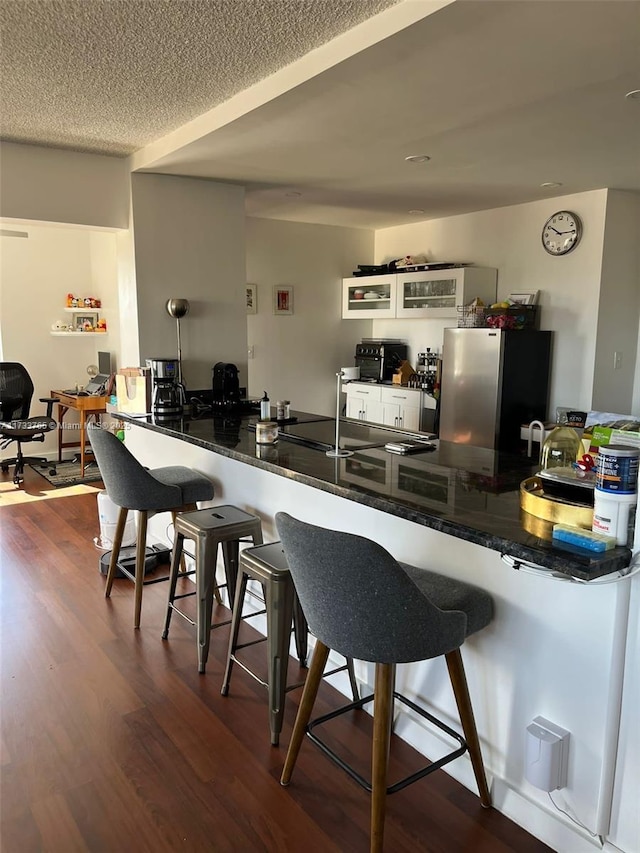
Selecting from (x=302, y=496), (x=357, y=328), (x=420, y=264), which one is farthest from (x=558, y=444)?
(x=357, y=328)

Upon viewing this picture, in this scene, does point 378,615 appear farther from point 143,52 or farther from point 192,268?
point 192,268

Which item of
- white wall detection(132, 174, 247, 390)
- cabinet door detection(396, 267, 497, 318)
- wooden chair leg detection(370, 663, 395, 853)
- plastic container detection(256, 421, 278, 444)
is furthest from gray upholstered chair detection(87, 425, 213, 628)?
cabinet door detection(396, 267, 497, 318)

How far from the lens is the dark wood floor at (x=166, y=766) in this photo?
1.81 m

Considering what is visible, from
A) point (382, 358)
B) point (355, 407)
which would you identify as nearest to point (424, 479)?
point (382, 358)

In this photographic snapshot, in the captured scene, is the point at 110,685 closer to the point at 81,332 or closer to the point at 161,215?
the point at 161,215

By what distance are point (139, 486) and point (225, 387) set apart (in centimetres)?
122

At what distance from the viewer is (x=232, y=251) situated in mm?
4227

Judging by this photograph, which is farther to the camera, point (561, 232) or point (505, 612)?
point (561, 232)

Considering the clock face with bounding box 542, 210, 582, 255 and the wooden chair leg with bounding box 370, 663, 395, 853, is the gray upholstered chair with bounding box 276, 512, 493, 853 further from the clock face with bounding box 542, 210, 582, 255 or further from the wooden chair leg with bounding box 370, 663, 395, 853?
the clock face with bounding box 542, 210, 582, 255

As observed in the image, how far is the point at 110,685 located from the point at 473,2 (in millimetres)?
2705

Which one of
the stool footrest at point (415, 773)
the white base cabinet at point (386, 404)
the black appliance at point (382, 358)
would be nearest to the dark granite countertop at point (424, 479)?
the stool footrest at point (415, 773)

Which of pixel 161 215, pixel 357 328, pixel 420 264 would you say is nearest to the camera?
pixel 161 215

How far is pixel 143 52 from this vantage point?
243cm

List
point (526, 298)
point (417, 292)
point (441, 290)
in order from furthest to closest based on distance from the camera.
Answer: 1. point (417, 292)
2. point (441, 290)
3. point (526, 298)
